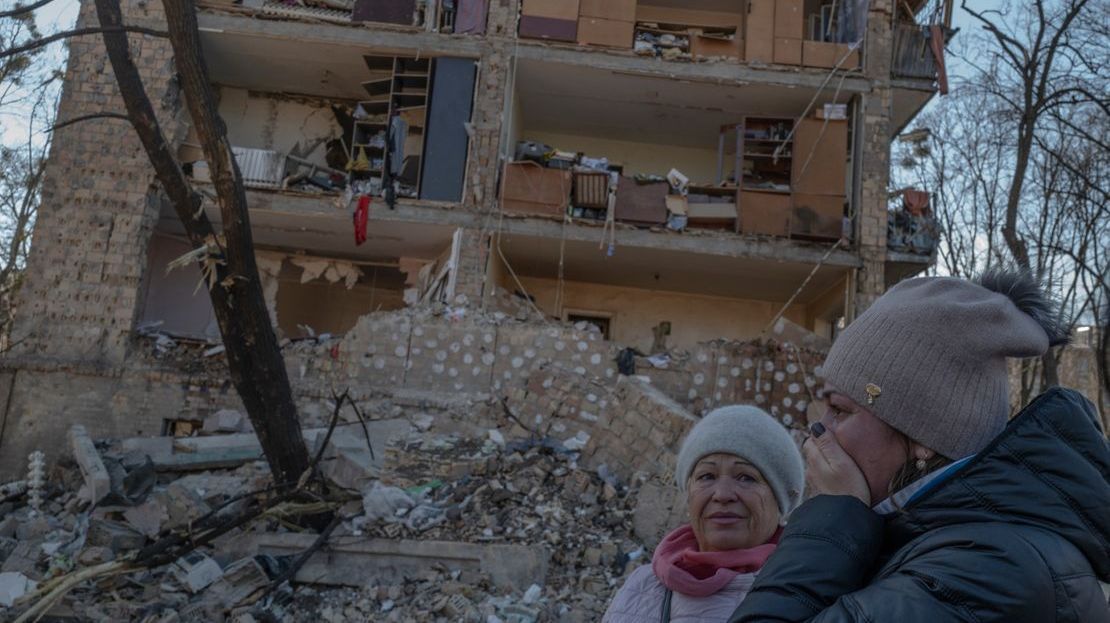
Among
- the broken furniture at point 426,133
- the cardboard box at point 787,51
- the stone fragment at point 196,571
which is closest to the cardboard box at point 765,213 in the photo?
the cardboard box at point 787,51

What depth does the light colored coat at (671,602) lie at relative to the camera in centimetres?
239

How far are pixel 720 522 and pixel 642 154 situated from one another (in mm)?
16678

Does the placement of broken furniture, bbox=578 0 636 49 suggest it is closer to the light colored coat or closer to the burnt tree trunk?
the burnt tree trunk

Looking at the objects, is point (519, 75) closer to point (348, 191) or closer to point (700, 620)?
point (348, 191)

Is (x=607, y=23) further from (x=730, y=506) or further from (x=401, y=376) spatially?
(x=730, y=506)

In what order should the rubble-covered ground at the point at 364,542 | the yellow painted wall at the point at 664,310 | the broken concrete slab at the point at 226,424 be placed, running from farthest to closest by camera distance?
the yellow painted wall at the point at 664,310
the broken concrete slab at the point at 226,424
the rubble-covered ground at the point at 364,542

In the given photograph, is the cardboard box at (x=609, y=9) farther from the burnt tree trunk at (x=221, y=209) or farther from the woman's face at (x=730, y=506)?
→ the woman's face at (x=730, y=506)

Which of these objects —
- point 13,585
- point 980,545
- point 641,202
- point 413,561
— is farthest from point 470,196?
point 980,545

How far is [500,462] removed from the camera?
9.97 metres

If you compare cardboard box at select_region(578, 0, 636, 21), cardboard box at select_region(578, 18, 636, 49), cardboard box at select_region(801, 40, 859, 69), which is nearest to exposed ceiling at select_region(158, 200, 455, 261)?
cardboard box at select_region(578, 18, 636, 49)

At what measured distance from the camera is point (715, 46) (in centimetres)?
1580

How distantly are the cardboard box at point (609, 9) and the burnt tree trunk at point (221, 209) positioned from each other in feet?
30.1

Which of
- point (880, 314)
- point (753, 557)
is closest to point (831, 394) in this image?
point (880, 314)

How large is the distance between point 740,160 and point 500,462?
840cm
